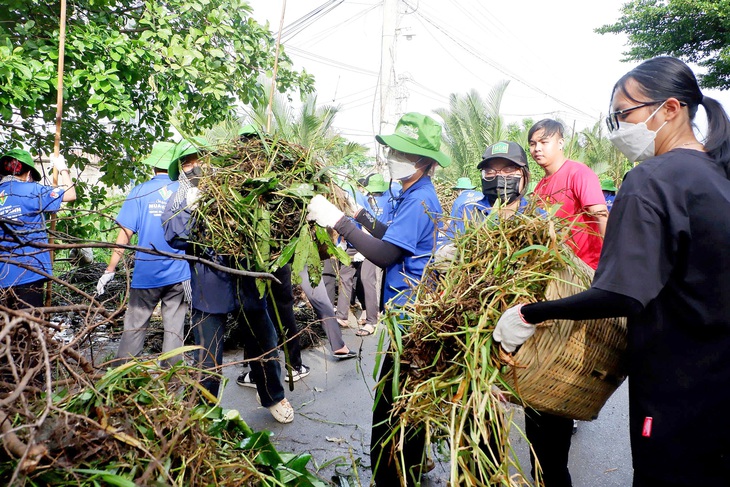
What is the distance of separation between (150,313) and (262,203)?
2313 mm

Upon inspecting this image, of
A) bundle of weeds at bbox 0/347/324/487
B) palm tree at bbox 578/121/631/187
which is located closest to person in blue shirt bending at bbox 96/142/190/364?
bundle of weeds at bbox 0/347/324/487

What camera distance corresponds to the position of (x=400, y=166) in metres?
3.09

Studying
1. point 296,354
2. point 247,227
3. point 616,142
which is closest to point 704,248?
point 616,142

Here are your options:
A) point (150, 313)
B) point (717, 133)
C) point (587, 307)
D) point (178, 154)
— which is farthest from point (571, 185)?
point (150, 313)

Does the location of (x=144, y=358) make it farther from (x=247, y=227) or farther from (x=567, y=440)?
(x=567, y=440)

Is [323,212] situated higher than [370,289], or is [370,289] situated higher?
[323,212]

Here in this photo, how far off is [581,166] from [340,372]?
315cm

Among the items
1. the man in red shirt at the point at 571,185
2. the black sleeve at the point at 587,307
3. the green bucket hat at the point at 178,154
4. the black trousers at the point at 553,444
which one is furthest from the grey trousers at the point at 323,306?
the black sleeve at the point at 587,307

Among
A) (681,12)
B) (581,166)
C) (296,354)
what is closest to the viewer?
(581,166)

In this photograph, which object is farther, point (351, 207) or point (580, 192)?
point (580, 192)

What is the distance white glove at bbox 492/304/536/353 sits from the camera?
5.91 ft

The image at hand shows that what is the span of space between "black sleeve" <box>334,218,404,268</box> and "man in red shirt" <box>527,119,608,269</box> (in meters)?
0.99

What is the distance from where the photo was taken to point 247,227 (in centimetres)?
273

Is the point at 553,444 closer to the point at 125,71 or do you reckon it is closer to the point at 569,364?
the point at 569,364
